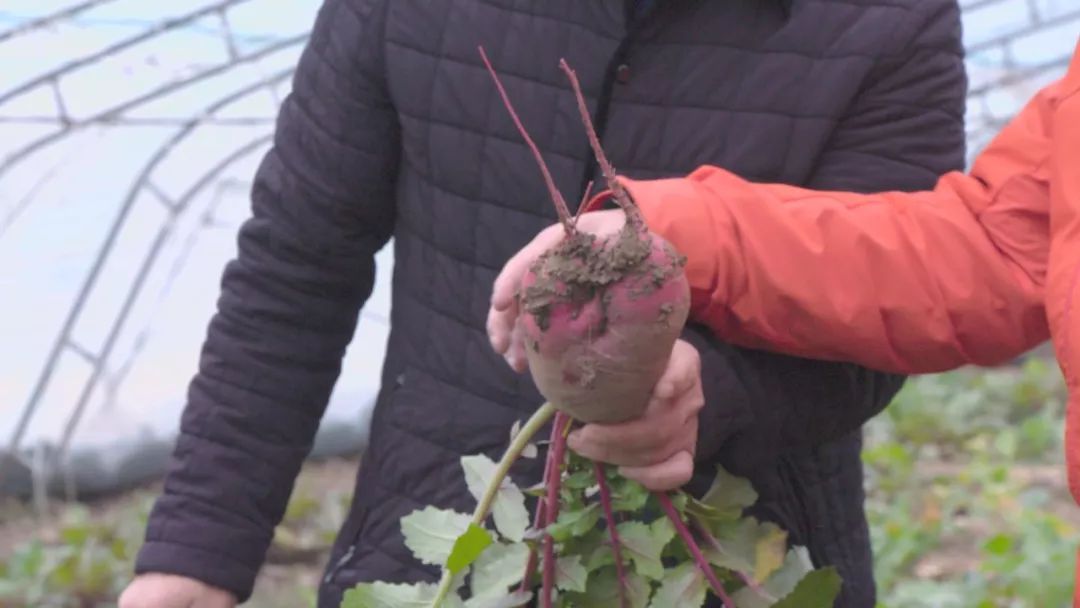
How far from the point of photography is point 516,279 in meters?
1.14

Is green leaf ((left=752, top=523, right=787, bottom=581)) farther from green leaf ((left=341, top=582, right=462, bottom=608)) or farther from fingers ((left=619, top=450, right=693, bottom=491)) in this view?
green leaf ((left=341, top=582, right=462, bottom=608))

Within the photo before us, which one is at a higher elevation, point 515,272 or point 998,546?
point 515,272

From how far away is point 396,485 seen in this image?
153 centimetres

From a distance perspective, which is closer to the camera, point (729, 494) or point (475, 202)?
point (729, 494)

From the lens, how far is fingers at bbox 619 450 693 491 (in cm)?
117

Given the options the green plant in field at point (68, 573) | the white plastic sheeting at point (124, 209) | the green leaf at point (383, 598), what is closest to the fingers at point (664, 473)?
the green leaf at point (383, 598)

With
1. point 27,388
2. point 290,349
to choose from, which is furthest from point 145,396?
point 290,349

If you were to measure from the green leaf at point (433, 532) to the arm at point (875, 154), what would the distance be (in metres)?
0.21

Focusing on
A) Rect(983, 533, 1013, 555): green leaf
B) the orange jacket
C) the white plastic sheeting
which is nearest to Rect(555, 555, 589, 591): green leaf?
the orange jacket

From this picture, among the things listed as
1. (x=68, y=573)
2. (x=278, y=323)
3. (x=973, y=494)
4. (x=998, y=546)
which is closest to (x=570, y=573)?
(x=278, y=323)

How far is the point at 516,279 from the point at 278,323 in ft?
Answer: 1.69

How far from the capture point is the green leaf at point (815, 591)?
3.92 ft

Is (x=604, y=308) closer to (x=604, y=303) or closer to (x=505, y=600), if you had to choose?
(x=604, y=303)

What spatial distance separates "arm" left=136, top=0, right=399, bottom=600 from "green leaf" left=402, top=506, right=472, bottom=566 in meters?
0.36
